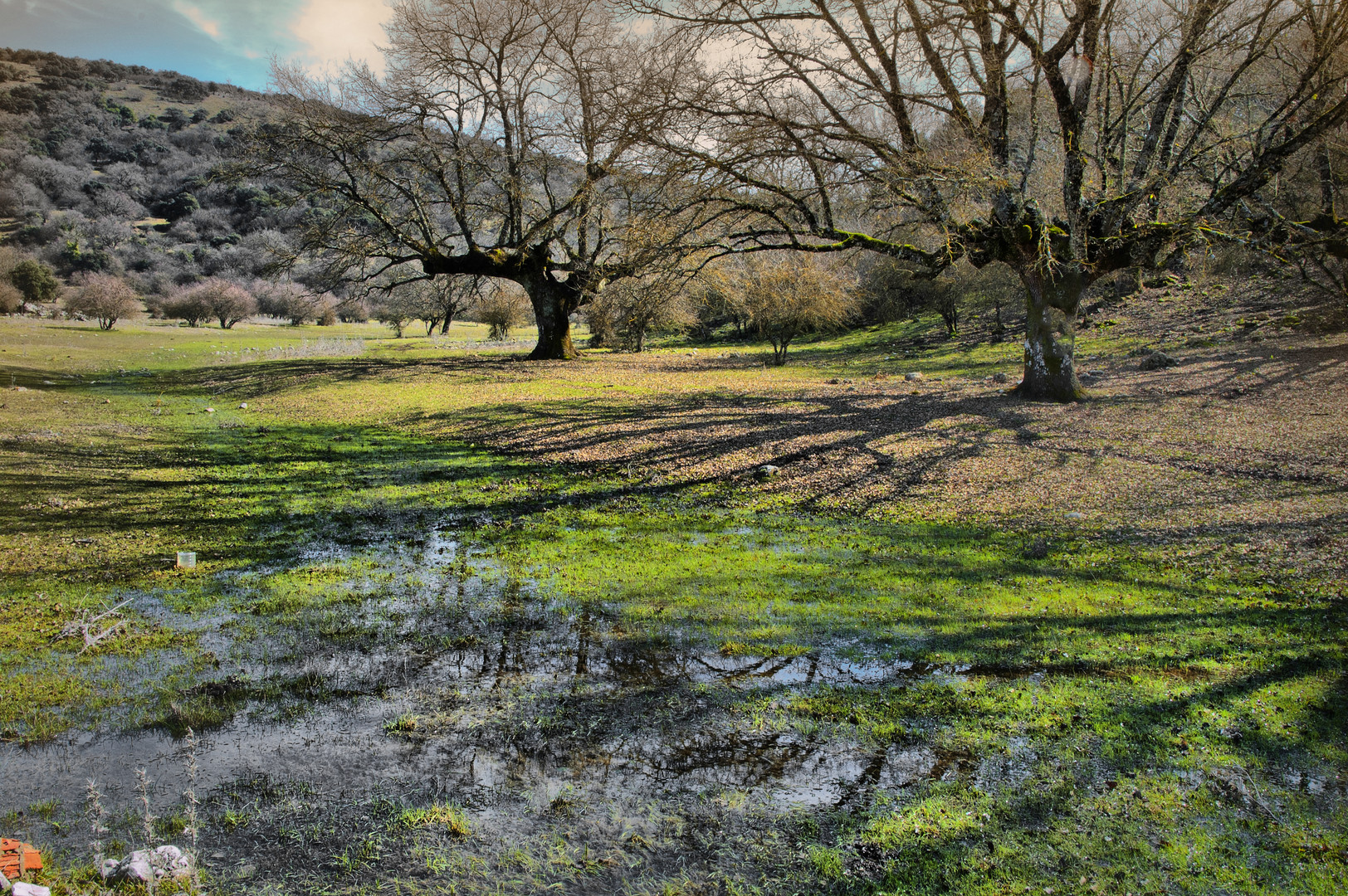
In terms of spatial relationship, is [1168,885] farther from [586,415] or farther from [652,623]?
[586,415]

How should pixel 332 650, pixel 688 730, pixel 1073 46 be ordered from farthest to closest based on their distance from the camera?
pixel 1073 46, pixel 332 650, pixel 688 730

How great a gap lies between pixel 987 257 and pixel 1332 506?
8.02 metres

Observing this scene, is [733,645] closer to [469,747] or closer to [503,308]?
[469,747]

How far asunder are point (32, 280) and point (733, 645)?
53.0 meters

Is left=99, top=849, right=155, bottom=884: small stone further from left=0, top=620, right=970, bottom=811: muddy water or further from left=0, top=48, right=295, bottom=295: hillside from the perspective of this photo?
left=0, top=48, right=295, bottom=295: hillside

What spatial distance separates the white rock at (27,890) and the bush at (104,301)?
45.2 m

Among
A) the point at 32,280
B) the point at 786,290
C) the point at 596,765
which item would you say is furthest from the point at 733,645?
the point at 32,280

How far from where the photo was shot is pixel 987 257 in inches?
550

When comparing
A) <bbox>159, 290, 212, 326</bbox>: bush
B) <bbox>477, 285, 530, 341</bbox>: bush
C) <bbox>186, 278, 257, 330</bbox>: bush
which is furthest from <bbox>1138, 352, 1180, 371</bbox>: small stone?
<bbox>159, 290, 212, 326</bbox>: bush

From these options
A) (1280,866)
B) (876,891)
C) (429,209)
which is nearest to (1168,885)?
(1280,866)

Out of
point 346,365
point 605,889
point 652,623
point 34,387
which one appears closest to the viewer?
point 605,889

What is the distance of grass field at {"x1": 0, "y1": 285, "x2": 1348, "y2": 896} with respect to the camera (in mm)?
3006

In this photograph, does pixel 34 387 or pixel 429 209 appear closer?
pixel 34 387

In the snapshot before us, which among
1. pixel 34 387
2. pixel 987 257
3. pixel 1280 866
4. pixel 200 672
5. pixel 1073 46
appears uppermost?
pixel 1073 46
